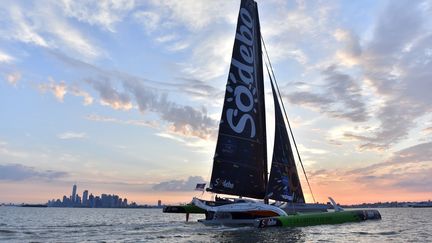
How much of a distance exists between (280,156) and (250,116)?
4.00 m

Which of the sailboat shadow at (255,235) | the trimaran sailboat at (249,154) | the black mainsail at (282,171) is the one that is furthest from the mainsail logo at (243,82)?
the sailboat shadow at (255,235)

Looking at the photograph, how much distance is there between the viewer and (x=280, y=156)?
33062 millimetres

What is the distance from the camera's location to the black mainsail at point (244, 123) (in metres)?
31.0

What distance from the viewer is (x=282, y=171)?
32.6 m

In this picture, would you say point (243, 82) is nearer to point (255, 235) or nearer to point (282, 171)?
point (282, 171)

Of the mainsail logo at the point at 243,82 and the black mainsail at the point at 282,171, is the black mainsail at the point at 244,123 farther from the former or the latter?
the black mainsail at the point at 282,171

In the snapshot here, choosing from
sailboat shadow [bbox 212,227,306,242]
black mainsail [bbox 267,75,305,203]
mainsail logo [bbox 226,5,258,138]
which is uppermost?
mainsail logo [bbox 226,5,258,138]

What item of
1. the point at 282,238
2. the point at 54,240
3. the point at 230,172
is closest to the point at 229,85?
the point at 230,172

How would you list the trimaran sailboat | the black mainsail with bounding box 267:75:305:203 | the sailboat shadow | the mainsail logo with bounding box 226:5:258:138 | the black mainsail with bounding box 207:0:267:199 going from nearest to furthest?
the sailboat shadow → the trimaran sailboat → the black mainsail with bounding box 207:0:267:199 → the black mainsail with bounding box 267:75:305:203 → the mainsail logo with bounding box 226:5:258:138

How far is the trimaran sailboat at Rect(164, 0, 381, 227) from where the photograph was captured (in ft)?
97.5

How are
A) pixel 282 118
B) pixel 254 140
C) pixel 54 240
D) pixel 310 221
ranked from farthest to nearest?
pixel 282 118
pixel 254 140
pixel 310 221
pixel 54 240

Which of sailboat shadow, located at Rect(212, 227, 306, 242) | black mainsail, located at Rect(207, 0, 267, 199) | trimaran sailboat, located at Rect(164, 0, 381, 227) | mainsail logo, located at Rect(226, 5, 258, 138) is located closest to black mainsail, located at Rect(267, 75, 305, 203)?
trimaran sailboat, located at Rect(164, 0, 381, 227)

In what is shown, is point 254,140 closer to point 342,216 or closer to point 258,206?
point 258,206

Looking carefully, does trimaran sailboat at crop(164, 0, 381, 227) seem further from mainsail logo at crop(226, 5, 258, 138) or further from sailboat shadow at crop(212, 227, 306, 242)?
sailboat shadow at crop(212, 227, 306, 242)
